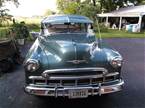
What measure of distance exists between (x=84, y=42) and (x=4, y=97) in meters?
2.14

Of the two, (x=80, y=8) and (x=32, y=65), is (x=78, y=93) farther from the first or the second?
(x=80, y=8)

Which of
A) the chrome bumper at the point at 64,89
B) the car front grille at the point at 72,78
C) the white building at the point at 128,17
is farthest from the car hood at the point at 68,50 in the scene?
the white building at the point at 128,17

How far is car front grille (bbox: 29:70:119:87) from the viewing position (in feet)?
19.6

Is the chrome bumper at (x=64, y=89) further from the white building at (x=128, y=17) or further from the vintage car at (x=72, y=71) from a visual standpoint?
the white building at (x=128, y=17)

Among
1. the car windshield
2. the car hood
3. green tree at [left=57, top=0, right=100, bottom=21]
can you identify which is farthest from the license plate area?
green tree at [left=57, top=0, right=100, bottom=21]

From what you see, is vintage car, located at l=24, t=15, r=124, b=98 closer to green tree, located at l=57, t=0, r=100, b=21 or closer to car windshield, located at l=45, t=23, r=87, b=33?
car windshield, located at l=45, t=23, r=87, b=33

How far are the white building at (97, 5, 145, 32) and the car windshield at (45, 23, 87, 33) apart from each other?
24875 millimetres

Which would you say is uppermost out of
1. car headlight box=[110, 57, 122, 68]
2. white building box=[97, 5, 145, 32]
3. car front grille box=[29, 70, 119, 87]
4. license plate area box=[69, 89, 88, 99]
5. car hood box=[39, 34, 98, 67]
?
car hood box=[39, 34, 98, 67]

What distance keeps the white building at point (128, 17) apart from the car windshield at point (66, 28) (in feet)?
81.6

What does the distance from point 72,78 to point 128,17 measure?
34.6 meters

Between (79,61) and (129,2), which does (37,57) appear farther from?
(129,2)

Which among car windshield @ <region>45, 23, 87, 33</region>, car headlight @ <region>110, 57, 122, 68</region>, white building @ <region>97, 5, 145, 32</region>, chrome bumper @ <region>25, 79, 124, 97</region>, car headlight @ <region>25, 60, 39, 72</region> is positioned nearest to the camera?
chrome bumper @ <region>25, 79, 124, 97</region>

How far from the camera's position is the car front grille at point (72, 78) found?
5984 millimetres

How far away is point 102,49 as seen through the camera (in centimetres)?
667
